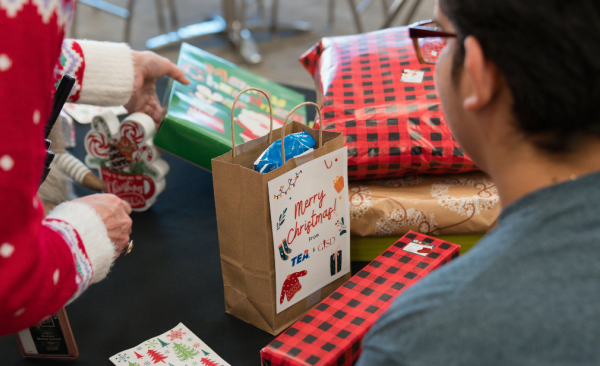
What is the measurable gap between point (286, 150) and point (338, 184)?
0.43ft

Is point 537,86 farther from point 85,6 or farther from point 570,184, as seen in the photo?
point 85,6

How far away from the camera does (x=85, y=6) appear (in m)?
4.70

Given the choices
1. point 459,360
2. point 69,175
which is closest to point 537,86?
point 459,360

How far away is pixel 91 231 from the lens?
0.75 metres

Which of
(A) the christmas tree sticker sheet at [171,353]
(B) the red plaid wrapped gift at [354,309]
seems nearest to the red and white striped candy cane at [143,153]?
(A) the christmas tree sticker sheet at [171,353]

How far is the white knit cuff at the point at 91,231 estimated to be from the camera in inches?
29.1

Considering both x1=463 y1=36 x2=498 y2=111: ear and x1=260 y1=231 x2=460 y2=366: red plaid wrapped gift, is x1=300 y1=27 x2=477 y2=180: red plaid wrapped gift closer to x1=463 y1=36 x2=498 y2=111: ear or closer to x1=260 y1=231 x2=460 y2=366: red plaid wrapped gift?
x1=260 y1=231 x2=460 y2=366: red plaid wrapped gift

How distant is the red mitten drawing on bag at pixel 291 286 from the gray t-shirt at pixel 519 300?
481mm

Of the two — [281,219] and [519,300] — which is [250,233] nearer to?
[281,219]

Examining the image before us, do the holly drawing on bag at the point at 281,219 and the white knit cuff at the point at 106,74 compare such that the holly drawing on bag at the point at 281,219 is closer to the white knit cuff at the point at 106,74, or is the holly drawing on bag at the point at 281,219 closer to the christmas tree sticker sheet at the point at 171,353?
the christmas tree sticker sheet at the point at 171,353

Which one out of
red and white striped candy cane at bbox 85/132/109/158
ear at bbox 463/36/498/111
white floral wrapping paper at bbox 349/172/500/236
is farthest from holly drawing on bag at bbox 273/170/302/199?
red and white striped candy cane at bbox 85/132/109/158

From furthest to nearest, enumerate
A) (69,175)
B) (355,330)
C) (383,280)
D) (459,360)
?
(69,175) → (383,280) → (355,330) → (459,360)

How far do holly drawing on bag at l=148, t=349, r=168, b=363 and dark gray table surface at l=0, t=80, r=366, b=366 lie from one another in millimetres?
56

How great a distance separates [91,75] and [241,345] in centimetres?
73
